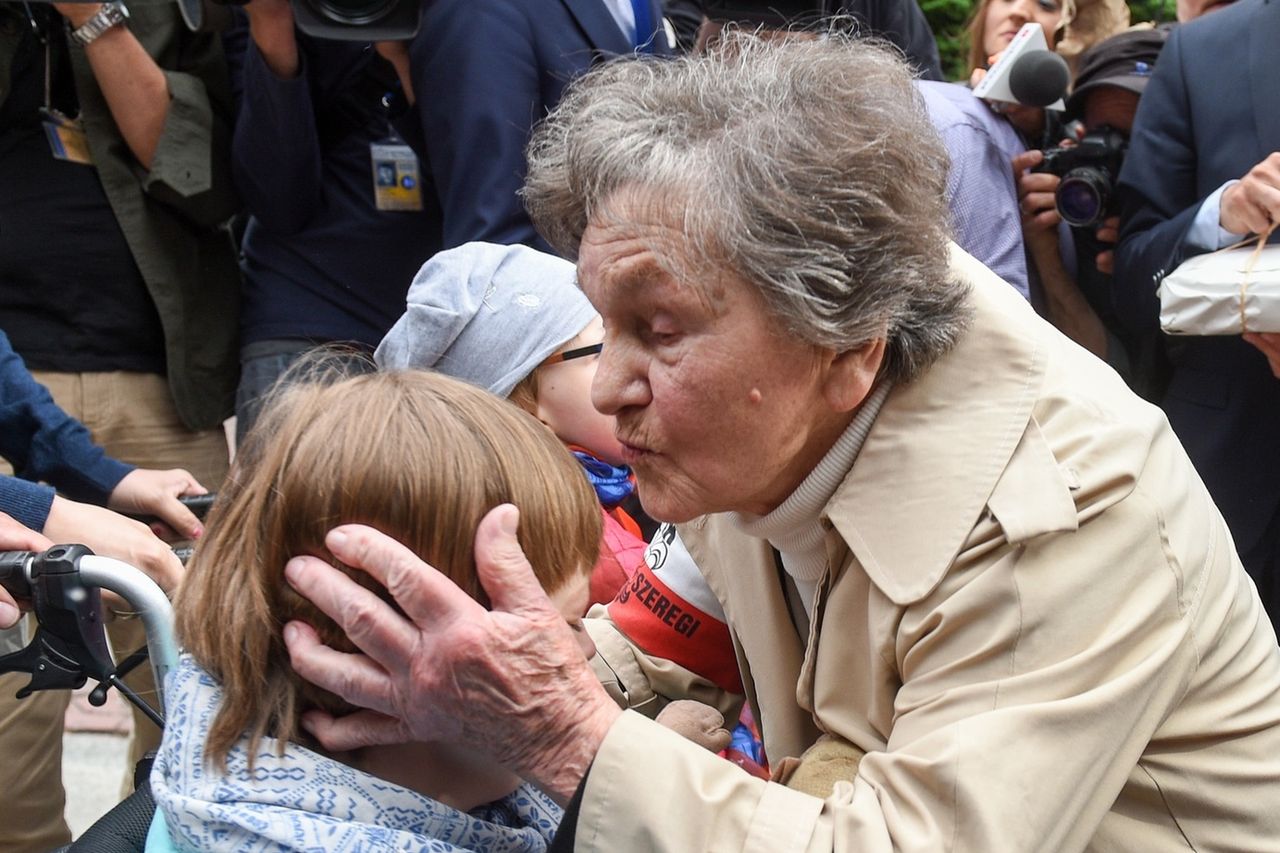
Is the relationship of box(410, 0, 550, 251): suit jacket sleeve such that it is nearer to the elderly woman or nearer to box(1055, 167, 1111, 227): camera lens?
the elderly woman

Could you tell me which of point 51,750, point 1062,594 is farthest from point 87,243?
point 1062,594

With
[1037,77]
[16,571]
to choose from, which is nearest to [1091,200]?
[1037,77]

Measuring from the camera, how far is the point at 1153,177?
307 centimetres

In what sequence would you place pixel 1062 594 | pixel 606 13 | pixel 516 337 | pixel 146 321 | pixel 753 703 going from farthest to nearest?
pixel 146 321 < pixel 606 13 < pixel 516 337 < pixel 753 703 < pixel 1062 594

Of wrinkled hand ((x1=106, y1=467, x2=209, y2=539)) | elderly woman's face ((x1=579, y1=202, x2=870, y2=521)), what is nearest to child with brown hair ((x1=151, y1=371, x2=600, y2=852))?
elderly woman's face ((x1=579, y1=202, x2=870, y2=521))

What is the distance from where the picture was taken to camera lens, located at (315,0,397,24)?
273 cm

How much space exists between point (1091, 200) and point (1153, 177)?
0.61 ft

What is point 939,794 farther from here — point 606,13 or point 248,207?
point 248,207

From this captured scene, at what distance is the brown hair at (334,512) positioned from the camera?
4.53 feet

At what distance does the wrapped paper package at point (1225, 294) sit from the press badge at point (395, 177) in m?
1.66

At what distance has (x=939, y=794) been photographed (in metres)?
1.35

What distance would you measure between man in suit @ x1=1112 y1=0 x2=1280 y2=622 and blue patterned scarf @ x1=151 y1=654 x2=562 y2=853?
2.09 meters

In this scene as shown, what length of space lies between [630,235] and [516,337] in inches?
40.6

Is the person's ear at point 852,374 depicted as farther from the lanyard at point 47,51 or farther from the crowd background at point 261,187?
the lanyard at point 47,51
